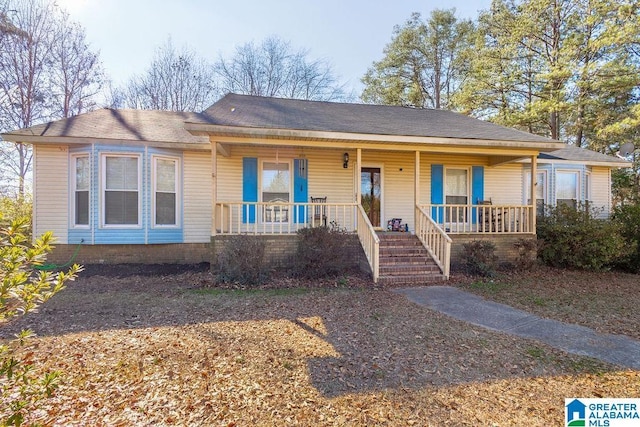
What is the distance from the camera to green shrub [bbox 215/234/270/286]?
6883 mm

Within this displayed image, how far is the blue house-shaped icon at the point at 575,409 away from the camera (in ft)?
8.48

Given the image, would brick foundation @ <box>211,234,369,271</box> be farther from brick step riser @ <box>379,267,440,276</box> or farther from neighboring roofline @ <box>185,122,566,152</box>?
neighboring roofline @ <box>185,122,566,152</box>

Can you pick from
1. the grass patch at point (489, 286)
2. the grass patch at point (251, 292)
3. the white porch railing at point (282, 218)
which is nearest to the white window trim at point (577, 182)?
the grass patch at point (489, 286)

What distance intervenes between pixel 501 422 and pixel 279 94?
22.8m

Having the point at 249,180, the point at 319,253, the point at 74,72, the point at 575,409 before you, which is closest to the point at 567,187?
the point at 319,253

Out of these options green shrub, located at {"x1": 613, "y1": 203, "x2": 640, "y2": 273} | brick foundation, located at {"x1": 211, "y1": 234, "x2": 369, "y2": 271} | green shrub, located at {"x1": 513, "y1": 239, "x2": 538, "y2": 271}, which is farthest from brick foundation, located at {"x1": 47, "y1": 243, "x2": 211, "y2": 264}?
green shrub, located at {"x1": 613, "y1": 203, "x2": 640, "y2": 273}

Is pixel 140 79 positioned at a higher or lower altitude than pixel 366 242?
higher

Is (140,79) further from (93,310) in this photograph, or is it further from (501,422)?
(501,422)

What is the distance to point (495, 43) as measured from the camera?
63.9ft

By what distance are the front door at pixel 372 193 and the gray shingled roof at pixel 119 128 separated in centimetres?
532

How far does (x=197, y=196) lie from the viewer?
9.32 metres

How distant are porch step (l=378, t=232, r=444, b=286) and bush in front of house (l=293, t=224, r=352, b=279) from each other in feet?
3.80

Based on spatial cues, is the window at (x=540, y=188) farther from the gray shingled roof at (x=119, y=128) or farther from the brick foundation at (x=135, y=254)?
the brick foundation at (x=135, y=254)

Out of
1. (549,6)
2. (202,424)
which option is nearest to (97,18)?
(202,424)
